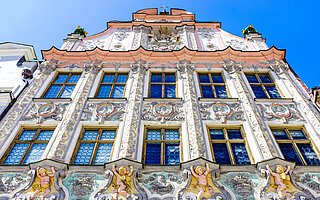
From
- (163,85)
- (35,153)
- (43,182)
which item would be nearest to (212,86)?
(163,85)

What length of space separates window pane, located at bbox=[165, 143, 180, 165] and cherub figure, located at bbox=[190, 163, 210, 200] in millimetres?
999

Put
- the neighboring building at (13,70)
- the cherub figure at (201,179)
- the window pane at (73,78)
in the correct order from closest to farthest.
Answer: the cherub figure at (201,179), the neighboring building at (13,70), the window pane at (73,78)

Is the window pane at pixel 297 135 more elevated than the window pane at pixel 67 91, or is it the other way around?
the window pane at pixel 67 91

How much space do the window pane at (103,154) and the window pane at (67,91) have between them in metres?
3.62

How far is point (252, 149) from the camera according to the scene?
874 cm

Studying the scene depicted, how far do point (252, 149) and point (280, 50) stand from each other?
718 cm

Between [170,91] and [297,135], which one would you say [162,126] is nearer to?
[170,91]

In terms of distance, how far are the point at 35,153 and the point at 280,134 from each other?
8176 mm

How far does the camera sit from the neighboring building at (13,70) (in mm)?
11264

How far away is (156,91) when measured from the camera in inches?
472

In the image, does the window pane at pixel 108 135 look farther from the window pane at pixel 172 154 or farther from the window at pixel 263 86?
the window at pixel 263 86

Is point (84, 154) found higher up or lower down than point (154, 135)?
lower down

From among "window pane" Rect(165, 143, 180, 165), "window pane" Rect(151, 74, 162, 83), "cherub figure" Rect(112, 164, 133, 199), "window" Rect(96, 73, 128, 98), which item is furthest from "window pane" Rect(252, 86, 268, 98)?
"cherub figure" Rect(112, 164, 133, 199)

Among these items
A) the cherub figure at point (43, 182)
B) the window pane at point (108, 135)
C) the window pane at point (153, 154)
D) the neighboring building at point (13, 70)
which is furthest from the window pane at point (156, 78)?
the cherub figure at point (43, 182)
